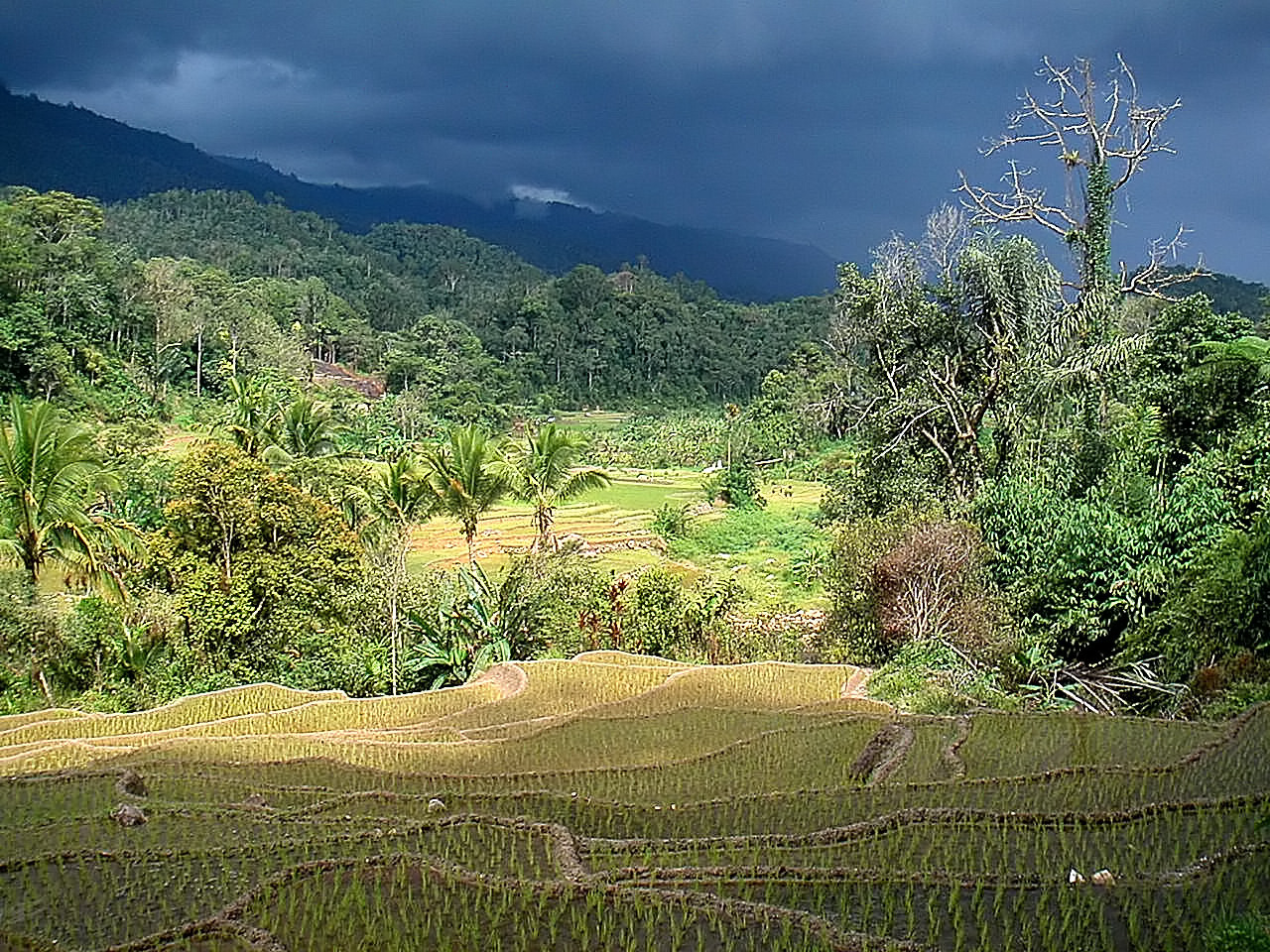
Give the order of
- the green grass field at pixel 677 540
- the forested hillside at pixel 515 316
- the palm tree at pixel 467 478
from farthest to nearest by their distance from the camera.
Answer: the forested hillside at pixel 515 316, the green grass field at pixel 677 540, the palm tree at pixel 467 478

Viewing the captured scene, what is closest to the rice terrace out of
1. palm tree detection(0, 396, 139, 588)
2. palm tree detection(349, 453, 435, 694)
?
palm tree detection(0, 396, 139, 588)

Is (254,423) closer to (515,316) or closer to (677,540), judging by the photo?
(677,540)

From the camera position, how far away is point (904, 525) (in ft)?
41.3

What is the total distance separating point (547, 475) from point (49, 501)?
684 centimetres

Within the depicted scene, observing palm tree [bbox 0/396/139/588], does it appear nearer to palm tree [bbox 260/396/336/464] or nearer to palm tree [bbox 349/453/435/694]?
palm tree [bbox 349/453/435/694]

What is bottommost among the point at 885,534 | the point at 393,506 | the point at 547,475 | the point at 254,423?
the point at 393,506

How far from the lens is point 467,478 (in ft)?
51.3

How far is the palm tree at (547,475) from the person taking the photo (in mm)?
16250

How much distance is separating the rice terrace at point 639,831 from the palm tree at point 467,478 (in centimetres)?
702

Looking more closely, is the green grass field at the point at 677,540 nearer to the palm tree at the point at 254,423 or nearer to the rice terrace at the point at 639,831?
the palm tree at the point at 254,423

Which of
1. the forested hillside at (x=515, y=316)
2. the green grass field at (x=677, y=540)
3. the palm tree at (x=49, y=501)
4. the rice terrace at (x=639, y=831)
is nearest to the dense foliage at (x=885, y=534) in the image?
the palm tree at (x=49, y=501)

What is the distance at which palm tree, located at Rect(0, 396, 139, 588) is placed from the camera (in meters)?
11.5

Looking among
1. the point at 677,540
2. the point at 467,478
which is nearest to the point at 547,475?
the point at 467,478

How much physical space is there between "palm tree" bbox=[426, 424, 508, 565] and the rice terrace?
7.02 metres
